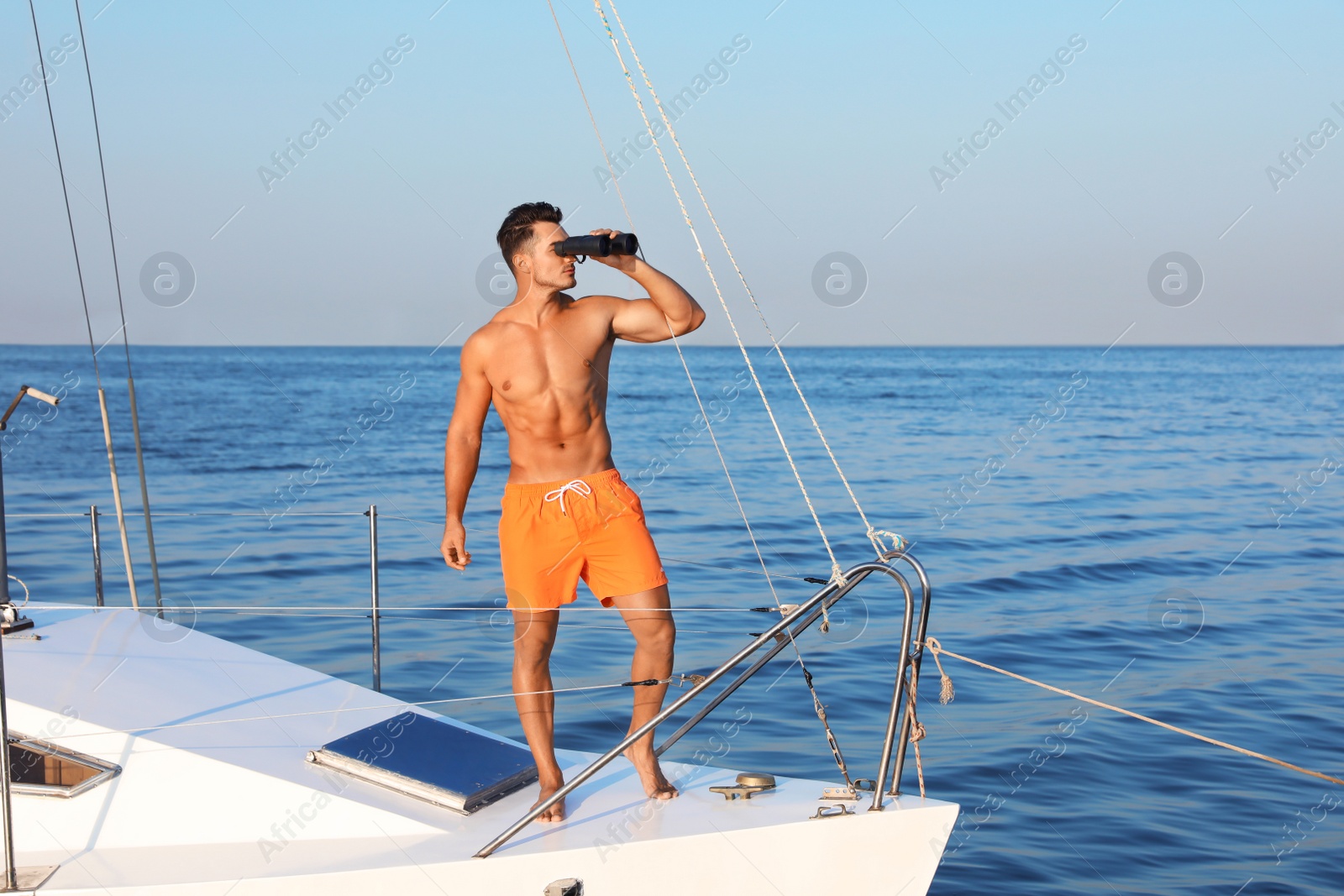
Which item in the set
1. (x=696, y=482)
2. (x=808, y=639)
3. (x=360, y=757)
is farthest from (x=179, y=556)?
(x=360, y=757)

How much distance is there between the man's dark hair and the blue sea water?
140cm

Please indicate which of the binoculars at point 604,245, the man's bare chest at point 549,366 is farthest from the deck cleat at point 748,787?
the binoculars at point 604,245

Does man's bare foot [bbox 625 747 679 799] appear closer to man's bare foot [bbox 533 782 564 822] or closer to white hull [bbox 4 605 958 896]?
white hull [bbox 4 605 958 896]

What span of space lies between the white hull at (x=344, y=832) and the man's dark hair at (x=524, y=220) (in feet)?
5.48

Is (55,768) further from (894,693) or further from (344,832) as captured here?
(894,693)

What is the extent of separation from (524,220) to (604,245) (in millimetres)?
427

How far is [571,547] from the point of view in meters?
3.58

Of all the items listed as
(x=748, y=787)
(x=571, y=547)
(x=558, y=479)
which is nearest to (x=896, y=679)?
(x=748, y=787)

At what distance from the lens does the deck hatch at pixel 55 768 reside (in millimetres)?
3100

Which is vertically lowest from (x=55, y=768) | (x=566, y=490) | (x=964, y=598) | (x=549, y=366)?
(x=55, y=768)

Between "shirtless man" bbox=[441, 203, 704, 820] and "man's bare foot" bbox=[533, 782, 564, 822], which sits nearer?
"man's bare foot" bbox=[533, 782, 564, 822]

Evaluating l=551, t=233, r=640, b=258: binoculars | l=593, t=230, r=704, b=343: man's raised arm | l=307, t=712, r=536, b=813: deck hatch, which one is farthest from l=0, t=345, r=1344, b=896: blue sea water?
l=551, t=233, r=640, b=258: binoculars

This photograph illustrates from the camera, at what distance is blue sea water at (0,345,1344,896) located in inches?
221

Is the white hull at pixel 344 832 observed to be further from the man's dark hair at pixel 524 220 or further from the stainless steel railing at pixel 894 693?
the man's dark hair at pixel 524 220
